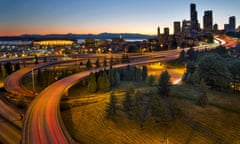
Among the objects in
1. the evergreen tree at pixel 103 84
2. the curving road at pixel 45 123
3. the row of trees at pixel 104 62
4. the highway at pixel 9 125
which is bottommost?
the highway at pixel 9 125

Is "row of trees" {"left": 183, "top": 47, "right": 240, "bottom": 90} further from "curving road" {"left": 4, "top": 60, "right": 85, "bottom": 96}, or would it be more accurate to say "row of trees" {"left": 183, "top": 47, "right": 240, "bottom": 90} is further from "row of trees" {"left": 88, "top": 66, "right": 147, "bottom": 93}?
"curving road" {"left": 4, "top": 60, "right": 85, "bottom": 96}

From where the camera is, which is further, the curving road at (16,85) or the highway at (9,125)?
the curving road at (16,85)

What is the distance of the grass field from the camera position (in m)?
21.4

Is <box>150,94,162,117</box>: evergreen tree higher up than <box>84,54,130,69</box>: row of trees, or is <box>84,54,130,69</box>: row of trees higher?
<box>84,54,130,69</box>: row of trees

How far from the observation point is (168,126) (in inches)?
939

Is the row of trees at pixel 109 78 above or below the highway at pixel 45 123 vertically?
above

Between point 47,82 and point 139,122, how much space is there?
2876cm

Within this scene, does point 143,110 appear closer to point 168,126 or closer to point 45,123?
point 168,126

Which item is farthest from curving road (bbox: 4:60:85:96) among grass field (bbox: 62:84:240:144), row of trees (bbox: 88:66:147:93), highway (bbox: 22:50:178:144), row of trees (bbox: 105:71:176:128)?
row of trees (bbox: 105:71:176:128)

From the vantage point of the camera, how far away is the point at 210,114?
26859 millimetres

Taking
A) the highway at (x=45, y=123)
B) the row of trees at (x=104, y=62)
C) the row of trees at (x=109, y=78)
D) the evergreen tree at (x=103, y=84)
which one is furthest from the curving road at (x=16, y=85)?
the row of trees at (x=104, y=62)

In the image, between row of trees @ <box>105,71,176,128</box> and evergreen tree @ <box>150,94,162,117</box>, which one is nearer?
row of trees @ <box>105,71,176,128</box>

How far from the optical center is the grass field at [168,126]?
70.1 ft

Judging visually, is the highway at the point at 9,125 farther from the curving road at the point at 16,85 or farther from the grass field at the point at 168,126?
the curving road at the point at 16,85
